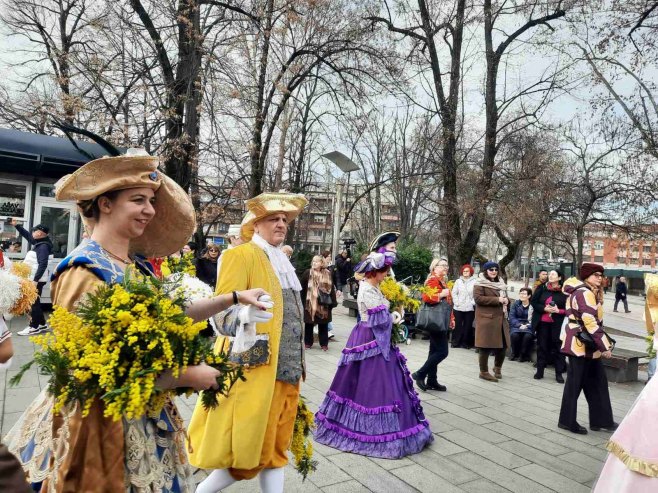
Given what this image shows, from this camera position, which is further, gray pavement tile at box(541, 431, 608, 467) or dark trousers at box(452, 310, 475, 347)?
dark trousers at box(452, 310, 475, 347)

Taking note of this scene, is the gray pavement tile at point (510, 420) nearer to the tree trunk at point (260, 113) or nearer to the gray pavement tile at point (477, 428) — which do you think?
the gray pavement tile at point (477, 428)

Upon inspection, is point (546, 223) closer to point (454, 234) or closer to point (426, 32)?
point (454, 234)

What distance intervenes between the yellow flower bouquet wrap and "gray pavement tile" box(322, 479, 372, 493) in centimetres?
233

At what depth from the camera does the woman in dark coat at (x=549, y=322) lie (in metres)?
7.72

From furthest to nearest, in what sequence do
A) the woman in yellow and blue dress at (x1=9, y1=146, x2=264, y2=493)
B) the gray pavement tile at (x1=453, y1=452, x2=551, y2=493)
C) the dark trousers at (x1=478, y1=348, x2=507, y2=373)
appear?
the dark trousers at (x1=478, y1=348, x2=507, y2=373)
the gray pavement tile at (x1=453, y1=452, x2=551, y2=493)
the woman in yellow and blue dress at (x1=9, y1=146, x2=264, y2=493)

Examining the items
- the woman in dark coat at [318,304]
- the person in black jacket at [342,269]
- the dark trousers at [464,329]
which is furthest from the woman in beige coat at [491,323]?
the person in black jacket at [342,269]

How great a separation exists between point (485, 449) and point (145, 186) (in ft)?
13.1

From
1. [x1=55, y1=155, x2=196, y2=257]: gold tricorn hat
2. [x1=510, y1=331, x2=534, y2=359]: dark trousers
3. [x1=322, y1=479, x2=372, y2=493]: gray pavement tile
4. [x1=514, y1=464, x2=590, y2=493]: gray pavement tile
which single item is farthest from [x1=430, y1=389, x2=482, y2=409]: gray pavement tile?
[x1=55, y1=155, x2=196, y2=257]: gold tricorn hat

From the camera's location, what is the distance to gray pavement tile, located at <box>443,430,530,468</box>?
163 inches

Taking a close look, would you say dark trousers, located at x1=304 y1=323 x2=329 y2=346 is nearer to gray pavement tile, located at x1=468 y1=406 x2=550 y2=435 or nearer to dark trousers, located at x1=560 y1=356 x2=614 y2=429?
gray pavement tile, located at x1=468 y1=406 x2=550 y2=435

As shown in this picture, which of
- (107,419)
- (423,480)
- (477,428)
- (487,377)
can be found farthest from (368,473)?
(487,377)

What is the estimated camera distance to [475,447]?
443 centimetres

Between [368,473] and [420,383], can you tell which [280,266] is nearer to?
[368,473]

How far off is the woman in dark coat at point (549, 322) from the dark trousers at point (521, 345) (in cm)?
76
